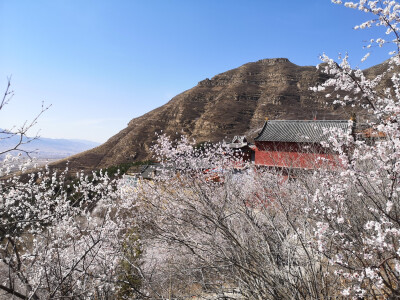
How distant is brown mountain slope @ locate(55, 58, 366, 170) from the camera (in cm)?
6656

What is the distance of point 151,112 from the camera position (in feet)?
307

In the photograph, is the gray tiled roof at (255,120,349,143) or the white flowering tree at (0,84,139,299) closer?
the white flowering tree at (0,84,139,299)

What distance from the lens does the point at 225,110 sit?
8612 cm

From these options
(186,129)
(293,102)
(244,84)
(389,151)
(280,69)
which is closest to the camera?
(389,151)

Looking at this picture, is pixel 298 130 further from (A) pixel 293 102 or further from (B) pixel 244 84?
(B) pixel 244 84

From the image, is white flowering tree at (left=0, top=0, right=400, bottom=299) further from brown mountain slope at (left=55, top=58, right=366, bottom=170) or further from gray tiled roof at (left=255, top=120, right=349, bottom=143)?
brown mountain slope at (left=55, top=58, right=366, bottom=170)

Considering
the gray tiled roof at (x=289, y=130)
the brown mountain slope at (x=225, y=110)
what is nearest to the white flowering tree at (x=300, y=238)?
the gray tiled roof at (x=289, y=130)

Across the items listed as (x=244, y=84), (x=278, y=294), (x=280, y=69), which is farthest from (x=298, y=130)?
→ (x=280, y=69)

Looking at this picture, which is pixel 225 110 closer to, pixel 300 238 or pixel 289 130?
pixel 289 130

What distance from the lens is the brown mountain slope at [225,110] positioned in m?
66.6

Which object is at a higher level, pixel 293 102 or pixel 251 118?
pixel 293 102

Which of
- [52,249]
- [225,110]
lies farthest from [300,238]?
[225,110]

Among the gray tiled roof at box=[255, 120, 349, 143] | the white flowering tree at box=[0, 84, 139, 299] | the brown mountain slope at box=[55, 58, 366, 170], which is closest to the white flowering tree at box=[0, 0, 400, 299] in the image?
the white flowering tree at box=[0, 84, 139, 299]

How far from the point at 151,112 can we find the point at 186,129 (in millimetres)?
24399
